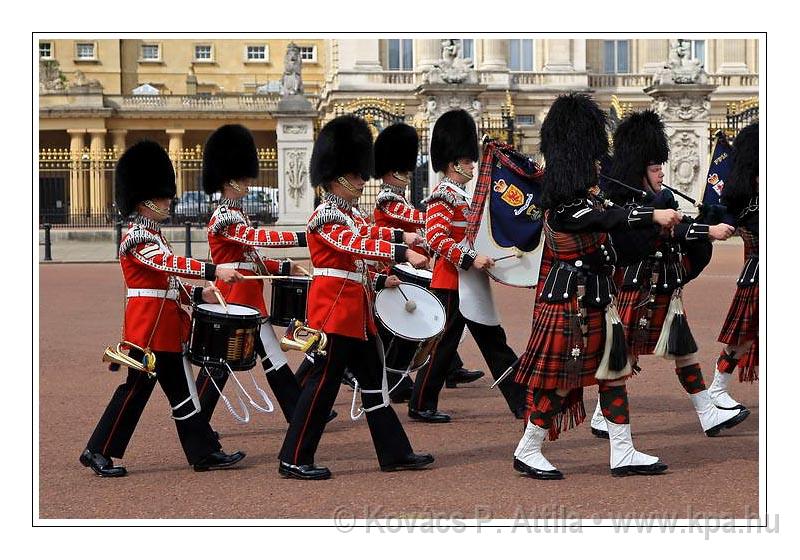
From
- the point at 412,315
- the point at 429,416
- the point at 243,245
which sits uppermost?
Answer: the point at 243,245

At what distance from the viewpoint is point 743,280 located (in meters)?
6.51

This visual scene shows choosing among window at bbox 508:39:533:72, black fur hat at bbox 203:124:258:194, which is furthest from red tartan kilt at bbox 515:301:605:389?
window at bbox 508:39:533:72

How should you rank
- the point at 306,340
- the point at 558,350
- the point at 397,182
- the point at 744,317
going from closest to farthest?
the point at 558,350 < the point at 306,340 < the point at 744,317 < the point at 397,182

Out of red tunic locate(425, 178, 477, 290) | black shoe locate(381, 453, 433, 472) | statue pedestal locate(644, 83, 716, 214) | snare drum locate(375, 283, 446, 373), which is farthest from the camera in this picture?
statue pedestal locate(644, 83, 716, 214)

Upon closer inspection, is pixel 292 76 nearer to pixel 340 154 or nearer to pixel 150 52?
pixel 340 154

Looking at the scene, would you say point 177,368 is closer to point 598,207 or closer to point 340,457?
point 340,457

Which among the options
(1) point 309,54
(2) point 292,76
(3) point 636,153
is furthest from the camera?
(1) point 309,54

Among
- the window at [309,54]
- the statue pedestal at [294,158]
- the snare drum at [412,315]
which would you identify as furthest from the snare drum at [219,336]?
the window at [309,54]

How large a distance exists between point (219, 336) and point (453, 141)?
86.4 inches

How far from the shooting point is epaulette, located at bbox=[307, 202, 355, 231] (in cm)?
563

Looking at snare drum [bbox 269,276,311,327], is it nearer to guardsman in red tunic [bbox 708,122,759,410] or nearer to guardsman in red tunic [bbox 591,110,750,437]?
guardsman in red tunic [bbox 591,110,750,437]

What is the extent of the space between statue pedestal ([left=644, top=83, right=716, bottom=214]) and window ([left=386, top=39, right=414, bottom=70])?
19252mm

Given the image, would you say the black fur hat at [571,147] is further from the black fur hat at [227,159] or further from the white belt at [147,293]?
the black fur hat at [227,159]

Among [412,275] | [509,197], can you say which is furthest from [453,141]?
[509,197]
